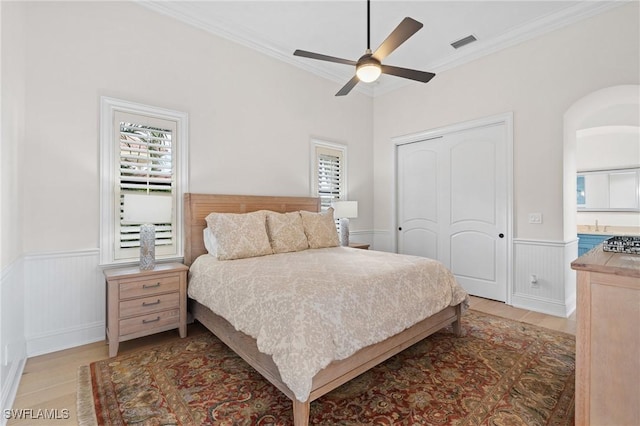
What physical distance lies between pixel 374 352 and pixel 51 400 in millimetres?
2068

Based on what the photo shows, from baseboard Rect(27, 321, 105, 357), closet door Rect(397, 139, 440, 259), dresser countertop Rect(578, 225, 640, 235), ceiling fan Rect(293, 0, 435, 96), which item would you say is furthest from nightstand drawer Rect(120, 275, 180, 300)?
dresser countertop Rect(578, 225, 640, 235)

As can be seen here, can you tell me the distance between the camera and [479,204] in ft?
13.3

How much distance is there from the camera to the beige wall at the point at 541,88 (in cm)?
300

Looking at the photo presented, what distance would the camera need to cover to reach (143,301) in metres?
2.54

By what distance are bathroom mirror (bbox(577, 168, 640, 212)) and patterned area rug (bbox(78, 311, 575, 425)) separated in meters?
4.34

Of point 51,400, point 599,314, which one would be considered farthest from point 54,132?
point 599,314

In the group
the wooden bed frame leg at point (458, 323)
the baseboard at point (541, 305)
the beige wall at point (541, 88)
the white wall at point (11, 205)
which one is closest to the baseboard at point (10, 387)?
the white wall at point (11, 205)

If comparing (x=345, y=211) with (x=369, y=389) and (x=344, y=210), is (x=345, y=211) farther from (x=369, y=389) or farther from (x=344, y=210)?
(x=369, y=389)

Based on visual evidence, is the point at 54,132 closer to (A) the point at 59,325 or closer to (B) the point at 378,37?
(A) the point at 59,325

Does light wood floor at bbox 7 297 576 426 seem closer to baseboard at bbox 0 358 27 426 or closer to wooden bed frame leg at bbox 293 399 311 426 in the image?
baseboard at bbox 0 358 27 426

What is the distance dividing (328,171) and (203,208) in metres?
2.08

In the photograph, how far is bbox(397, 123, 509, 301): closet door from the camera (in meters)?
3.88

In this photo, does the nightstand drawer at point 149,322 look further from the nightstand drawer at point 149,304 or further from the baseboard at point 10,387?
the baseboard at point 10,387

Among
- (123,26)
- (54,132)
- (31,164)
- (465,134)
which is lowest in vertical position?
(31,164)
